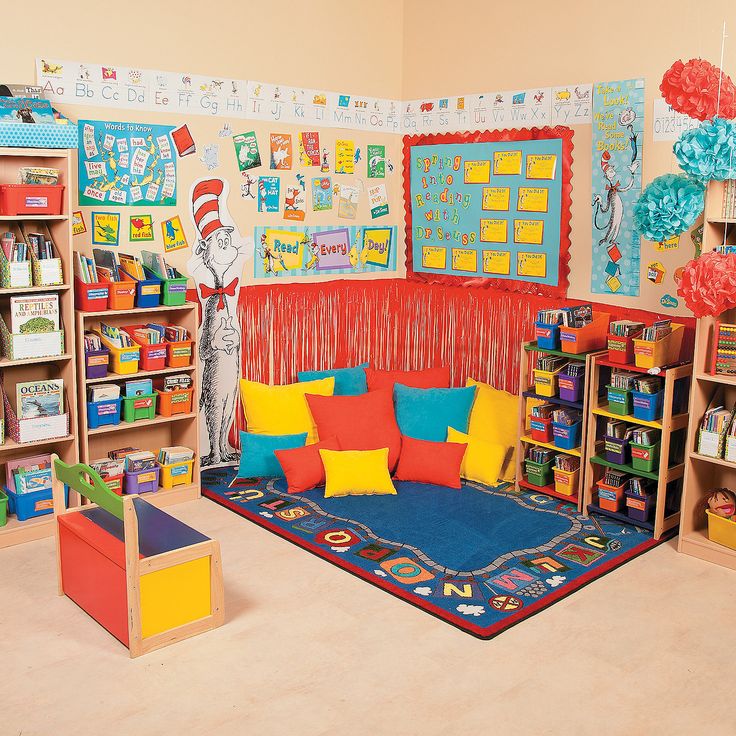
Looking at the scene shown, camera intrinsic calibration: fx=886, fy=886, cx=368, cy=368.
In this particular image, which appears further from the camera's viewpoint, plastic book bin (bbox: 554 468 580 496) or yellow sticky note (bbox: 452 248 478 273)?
yellow sticky note (bbox: 452 248 478 273)

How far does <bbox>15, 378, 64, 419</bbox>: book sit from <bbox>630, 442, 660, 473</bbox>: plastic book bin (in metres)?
2.58

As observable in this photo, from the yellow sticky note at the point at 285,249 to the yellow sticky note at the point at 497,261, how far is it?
104 cm

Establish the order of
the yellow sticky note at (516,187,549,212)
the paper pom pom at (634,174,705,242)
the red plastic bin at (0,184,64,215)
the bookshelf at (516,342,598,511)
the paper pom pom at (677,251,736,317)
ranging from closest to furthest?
1. the paper pom pom at (677,251,736,317)
2. the paper pom pom at (634,174,705,242)
3. the red plastic bin at (0,184,64,215)
4. the bookshelf at (516,342,598,511)
5. the yellow sticky note at (516,187,549,212)

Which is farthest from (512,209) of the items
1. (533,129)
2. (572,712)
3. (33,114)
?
(572,712)

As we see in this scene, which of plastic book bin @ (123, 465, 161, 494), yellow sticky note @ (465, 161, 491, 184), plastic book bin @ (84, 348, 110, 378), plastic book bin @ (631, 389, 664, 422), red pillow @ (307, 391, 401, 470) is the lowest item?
plastic book bin @ (123, 465, 161, 494)

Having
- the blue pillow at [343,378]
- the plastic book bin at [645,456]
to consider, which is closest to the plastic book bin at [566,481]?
the plastic book bin at [645,456]

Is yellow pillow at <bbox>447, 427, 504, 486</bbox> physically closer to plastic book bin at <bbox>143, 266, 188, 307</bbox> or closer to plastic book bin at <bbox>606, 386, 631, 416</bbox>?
plastic book bin at <bbox>606, 386, 631, 416</bbox>

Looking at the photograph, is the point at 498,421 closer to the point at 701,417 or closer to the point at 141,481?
the point at 701,417

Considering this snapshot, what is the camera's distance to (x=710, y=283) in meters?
3.33

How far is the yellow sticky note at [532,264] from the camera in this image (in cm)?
466

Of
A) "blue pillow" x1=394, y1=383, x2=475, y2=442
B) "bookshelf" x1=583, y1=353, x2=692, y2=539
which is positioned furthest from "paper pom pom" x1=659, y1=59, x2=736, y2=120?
"blue pillow" x1=394, y1=383, x2=475, y2=442

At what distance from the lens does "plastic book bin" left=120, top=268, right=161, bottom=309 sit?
164 inches

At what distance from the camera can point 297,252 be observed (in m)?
5.00

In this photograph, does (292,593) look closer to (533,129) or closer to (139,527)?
(139,527)
